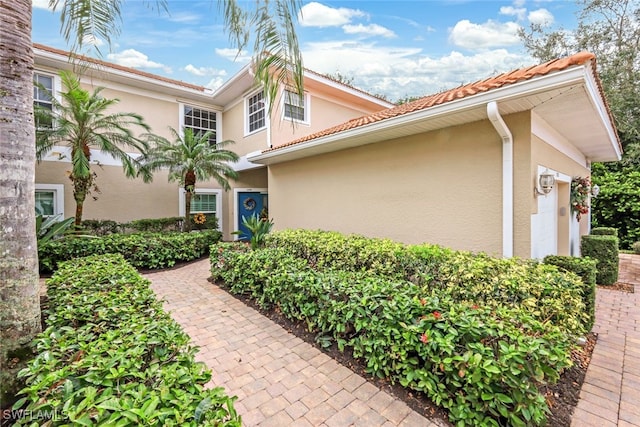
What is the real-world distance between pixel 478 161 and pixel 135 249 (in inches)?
339

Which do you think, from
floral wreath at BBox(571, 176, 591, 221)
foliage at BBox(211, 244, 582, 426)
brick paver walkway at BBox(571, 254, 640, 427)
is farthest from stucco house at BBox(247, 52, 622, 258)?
foliage at BBox(211, 244, 582, 426)

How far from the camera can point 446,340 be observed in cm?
246

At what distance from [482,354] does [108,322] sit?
10.7ft

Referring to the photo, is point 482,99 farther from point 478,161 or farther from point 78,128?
point 78,128

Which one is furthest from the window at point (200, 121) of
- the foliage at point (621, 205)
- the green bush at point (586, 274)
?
the foliage at point (621, 205)

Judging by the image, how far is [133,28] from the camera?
4.07 metres

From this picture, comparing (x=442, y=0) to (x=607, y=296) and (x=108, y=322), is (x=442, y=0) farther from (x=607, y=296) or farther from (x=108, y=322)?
(x=108, y=322)

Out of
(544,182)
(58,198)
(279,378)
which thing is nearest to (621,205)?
(544,182)

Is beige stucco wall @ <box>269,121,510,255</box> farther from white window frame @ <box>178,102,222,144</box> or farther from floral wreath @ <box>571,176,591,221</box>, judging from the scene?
white window frame @ <box>178,102,222,144</box>

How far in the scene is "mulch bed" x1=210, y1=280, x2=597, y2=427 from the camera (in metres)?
2.49

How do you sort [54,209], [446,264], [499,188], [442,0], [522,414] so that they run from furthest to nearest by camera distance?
[54,209]
[442,0]
[499,188]
[446,264]
[522,414]

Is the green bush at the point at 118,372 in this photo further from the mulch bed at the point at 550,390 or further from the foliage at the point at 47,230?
the foliage at the point at 47,230

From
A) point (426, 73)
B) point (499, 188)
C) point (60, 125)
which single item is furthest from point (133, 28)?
point (426, 73)

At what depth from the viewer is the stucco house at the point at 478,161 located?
417cm
